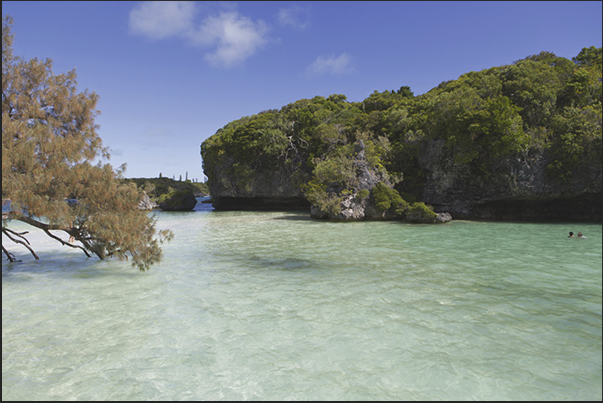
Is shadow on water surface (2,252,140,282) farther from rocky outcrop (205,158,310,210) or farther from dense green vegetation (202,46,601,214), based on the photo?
rocky outcrop (205,158,310,210)

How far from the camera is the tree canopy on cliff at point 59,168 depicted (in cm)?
767

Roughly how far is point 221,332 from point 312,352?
167 centimetres

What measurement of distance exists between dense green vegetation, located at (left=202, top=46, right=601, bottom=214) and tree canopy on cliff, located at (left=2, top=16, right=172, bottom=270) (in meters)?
16.6

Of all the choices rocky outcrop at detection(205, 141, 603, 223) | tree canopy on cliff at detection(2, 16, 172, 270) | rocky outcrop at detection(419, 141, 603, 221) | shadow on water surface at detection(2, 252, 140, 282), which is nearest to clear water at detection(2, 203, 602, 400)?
shadow on water surface at detection(2, 252, 140, 282)

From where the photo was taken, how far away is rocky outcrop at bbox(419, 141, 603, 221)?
2227 cm

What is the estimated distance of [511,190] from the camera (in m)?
23.5

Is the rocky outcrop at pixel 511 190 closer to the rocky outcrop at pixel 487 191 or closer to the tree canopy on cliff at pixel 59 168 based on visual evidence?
the rocky outcrop at pixel 487 191

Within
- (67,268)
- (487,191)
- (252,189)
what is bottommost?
(67,268)

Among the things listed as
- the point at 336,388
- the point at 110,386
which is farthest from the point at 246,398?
the point at 110,386

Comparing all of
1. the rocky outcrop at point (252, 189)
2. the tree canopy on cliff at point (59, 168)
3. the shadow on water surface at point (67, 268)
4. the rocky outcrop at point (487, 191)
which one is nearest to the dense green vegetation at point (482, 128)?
the rocky outcrop at point (487, 191)

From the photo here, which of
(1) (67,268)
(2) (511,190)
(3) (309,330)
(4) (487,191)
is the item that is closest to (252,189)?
(4) (487,191)

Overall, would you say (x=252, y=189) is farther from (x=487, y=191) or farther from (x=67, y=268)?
(x=67, y=268)

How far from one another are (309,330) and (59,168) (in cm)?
735

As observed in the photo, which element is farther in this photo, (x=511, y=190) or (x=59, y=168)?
(x=511, y=190)
